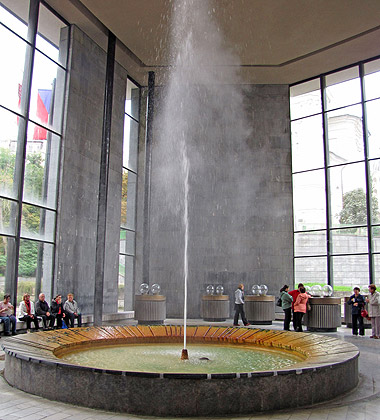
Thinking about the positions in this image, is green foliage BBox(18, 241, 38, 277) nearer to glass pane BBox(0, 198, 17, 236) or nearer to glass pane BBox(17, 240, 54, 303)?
glass pane BBox(17, 240, 54, 303)

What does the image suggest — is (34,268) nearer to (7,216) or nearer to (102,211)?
(7,216)

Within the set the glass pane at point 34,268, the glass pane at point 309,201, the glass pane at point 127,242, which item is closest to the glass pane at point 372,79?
the glass pane at point 309,201

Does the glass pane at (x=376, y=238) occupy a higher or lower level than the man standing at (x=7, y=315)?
higher

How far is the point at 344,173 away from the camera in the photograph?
15672mm

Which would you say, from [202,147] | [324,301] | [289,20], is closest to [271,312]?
[324,301]

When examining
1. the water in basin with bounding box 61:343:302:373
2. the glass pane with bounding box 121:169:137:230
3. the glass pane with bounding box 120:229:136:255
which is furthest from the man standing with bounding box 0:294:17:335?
the glass pane with bounding box 121:169:137:230

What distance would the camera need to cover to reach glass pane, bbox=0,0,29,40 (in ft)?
36.6

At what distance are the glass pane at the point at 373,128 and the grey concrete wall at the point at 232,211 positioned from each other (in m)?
3.04

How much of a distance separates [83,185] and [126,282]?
473 cm

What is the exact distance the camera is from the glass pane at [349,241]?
587 inches

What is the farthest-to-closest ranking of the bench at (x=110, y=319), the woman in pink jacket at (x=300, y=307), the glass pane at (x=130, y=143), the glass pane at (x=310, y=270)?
the glass pane at (x=130, y=143)
the glass pane at (x=310, y=270)
the bench at (x=110, y=319)
the woman in pink jacket at (x=300, y=307)

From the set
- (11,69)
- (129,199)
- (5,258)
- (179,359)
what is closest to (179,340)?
(179,359)

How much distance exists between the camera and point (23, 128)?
11.2 meters

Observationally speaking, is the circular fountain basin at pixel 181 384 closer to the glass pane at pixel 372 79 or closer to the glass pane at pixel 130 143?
the glass pane at pixel 130 143
